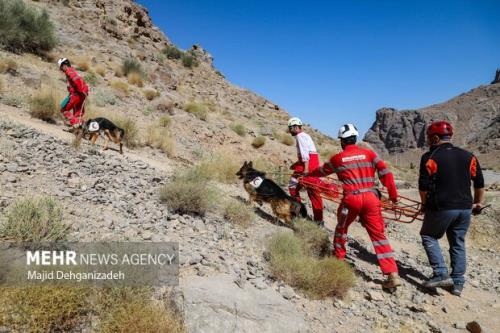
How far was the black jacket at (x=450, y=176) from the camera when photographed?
14.4ft

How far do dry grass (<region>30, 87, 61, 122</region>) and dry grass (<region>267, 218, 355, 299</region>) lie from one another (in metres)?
7.18

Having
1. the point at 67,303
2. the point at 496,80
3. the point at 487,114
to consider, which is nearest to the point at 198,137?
the point at 67,303

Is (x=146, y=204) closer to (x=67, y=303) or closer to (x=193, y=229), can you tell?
(x=193, y=229)

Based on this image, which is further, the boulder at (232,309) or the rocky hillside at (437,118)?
the rocky hillside at (437,118)

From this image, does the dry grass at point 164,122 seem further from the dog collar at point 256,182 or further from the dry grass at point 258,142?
the dog collar at point 256,182

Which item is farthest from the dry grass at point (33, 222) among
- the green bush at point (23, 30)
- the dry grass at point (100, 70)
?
the dry grass at point (100, 70)

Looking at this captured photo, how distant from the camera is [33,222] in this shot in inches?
129

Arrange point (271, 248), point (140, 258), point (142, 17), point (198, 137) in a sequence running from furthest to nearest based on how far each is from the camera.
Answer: point (142, 17) → point (198, 137) → point (271, 248) → point (140, 258)

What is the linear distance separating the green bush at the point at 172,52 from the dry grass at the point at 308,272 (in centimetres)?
2508

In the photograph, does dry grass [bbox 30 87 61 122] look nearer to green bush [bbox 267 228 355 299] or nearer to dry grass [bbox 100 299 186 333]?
green bush [bbox 267 228 355 299]

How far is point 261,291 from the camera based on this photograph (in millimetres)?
3564

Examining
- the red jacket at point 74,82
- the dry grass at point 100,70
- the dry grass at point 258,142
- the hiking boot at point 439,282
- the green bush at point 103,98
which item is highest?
the dry grass at point 100,70

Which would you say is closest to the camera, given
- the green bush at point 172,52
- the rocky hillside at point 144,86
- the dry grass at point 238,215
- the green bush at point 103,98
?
the dry grass at point 238,215

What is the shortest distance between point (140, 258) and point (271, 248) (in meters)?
1.78
